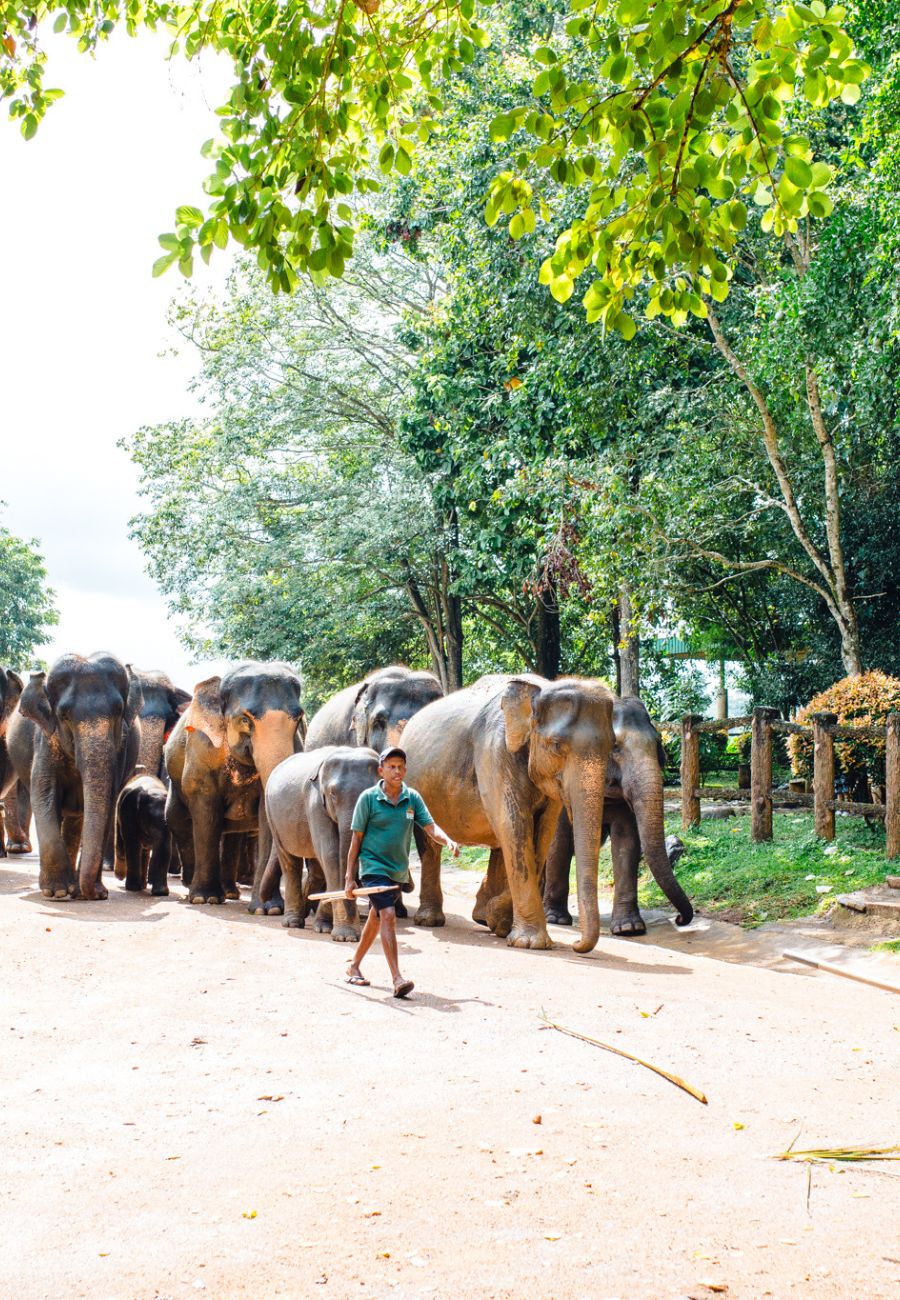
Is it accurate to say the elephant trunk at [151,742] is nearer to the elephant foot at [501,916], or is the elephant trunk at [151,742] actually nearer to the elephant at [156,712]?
the elephant at [156,712]

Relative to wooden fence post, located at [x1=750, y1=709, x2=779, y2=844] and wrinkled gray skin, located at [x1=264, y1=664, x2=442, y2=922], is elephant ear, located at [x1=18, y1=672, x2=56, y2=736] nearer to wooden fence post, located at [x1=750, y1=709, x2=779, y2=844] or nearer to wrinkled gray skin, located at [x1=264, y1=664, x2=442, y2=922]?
wrinkled gray skin, located at [x1=264, y1=664, x2=442, y2=922]

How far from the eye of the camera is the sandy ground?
393 centimetres

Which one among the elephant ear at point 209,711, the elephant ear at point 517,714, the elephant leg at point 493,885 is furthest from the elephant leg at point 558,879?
the elephant ear at point 209,711

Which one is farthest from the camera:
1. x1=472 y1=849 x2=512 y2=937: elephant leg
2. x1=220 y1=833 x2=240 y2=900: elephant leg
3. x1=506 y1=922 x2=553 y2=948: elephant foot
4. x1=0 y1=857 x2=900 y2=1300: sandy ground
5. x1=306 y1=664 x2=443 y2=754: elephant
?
x1=220 y1=833 x2=240 y2=900: elephant leg

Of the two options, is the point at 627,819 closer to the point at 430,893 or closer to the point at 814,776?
the point at 430,893

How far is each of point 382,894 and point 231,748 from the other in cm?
495

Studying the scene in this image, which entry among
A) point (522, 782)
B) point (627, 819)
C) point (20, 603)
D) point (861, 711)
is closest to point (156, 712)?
point (627, 819)

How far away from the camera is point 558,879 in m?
13.4

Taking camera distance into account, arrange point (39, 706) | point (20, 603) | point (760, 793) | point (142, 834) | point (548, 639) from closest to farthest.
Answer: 1. point (39, 706)
2. point (142, 834)
3. point (760, 793)
4. point (548, 639)
5. point (20, 603)

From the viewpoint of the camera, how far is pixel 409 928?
11.5 metres

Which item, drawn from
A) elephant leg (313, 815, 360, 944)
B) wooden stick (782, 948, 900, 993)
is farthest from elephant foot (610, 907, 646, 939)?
elephant leg (313, 815, 360, 944)

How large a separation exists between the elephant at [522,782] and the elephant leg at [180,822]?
9.94 ft

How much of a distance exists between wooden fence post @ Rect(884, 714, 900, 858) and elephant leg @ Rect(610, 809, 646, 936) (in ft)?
9.95

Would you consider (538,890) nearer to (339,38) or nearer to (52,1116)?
(52,1116)
